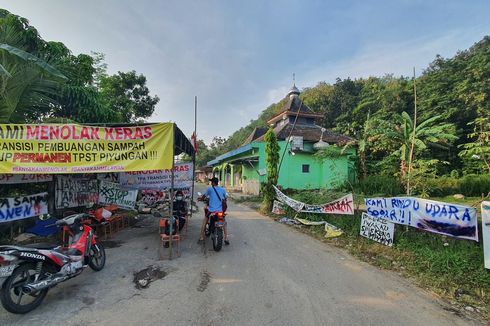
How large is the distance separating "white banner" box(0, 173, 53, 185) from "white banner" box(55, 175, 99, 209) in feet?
1.07

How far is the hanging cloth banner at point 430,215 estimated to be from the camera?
5496mm

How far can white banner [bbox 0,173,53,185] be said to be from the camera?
254 inches

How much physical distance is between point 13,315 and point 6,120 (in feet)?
16.1

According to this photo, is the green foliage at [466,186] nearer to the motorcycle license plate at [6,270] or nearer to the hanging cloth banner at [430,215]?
the hanging cloth banner at [430,215]

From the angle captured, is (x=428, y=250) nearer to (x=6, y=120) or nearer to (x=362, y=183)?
(x=6, y=120)

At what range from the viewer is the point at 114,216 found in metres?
8.51

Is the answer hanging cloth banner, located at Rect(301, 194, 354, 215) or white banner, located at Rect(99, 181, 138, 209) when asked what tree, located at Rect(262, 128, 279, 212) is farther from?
white banner, located at Rect(99, 181, 138, 209)

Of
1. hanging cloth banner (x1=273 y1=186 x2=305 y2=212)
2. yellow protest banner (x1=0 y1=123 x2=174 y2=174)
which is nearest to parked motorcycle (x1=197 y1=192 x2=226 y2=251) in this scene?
yellow protest banner (x1=0 y1=123 x2=174 y2=174)

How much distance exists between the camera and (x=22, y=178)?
683cm

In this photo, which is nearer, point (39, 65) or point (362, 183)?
point (39, 65)

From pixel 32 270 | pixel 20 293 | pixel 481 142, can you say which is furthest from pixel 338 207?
pixel 481 142

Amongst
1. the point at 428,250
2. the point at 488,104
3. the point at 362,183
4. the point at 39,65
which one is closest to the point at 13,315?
the point at 39,65

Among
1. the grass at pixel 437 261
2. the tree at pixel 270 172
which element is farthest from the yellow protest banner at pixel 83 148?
the tree at pixel 270 172

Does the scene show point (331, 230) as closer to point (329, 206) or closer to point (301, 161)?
point (329, 206)
